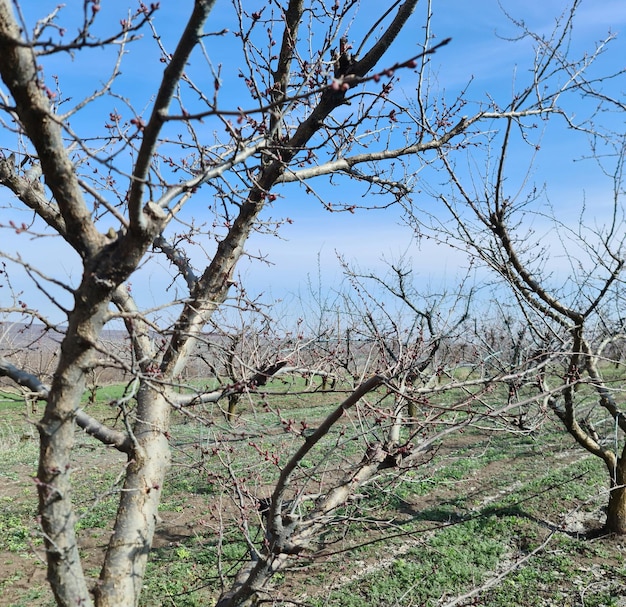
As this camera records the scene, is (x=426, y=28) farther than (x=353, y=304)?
No

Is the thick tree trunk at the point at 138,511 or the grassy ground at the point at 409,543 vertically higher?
the thick tree trunk at the point at 138,511

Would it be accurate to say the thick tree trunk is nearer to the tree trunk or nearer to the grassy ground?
the grassy ground

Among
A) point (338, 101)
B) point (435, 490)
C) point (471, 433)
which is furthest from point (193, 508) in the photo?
point (471, 433)

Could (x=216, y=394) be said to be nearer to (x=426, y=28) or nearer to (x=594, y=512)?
(x=426, y=28)

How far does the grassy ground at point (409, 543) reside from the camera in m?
5.79

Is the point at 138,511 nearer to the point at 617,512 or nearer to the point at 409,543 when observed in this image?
the point at 409,543

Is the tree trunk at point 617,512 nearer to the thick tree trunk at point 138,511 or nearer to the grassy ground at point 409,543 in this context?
the grassy ground at point 409,543

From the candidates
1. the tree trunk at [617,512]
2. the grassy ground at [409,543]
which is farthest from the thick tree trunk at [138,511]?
the tree trunk at [617,512]

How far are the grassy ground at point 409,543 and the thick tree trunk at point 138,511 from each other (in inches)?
16.2

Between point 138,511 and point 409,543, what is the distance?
523 cm

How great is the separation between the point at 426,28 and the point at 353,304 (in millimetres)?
5849

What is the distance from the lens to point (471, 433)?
15164 mm

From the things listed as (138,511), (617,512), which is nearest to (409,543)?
(617,512)

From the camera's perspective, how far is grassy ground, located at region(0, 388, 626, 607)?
579cm
